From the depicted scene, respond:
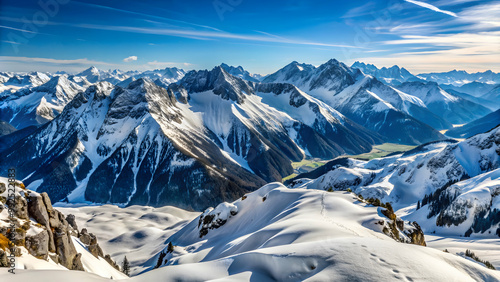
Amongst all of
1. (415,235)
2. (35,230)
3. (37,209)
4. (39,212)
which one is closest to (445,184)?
(415,235)

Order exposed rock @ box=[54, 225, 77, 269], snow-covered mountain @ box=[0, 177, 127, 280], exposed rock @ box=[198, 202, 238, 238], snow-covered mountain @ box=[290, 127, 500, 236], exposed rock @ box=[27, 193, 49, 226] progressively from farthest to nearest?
snow-covered mountain @ box=[290, 127, 500, 236] < exposed rock @ box=[198, 202, 238, 238] < exposed rock @ box=[54, 225, 77, 269] < exposed rock @ box=[27, 193, 49, 226] < snow-covered mountain @ box=[0, 177, 127, 280]

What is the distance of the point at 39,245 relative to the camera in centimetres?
3416

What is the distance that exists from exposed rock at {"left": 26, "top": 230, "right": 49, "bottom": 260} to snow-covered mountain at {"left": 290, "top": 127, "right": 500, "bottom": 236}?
108929 mm

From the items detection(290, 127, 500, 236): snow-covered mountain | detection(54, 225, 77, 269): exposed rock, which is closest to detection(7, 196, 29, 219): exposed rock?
detection(54, 225, 77, 269): exposed rock

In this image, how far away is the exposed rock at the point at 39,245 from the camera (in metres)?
33.1

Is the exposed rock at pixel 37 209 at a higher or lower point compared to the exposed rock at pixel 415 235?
higher

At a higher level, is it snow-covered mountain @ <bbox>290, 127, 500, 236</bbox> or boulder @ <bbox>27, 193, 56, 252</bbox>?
boulder @ <bbox>27, 193, 56, 252</bbox>

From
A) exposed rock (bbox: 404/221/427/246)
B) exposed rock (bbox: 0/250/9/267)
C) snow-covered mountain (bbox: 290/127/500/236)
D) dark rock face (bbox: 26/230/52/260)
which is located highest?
exposed rock (bbox: 0/250/9/267)

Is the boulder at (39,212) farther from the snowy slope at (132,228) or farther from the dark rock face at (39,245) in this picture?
the snowy slope at (132,228)

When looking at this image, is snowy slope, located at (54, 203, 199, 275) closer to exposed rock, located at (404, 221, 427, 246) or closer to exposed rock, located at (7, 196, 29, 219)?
exposed rock, located at (7, 196, 29, 219)

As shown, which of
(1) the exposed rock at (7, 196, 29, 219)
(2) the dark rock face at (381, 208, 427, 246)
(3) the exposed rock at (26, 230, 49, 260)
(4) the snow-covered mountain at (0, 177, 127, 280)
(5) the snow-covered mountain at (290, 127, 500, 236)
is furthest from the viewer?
(5) the snow-covered mountain at (290, 127, 500, 236)

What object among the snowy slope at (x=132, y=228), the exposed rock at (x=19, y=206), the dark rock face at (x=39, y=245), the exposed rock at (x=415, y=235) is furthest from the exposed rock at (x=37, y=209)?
the exposed rock at (x=415, y=235)

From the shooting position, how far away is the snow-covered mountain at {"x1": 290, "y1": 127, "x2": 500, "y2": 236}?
9344 cm

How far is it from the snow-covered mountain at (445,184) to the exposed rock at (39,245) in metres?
109
